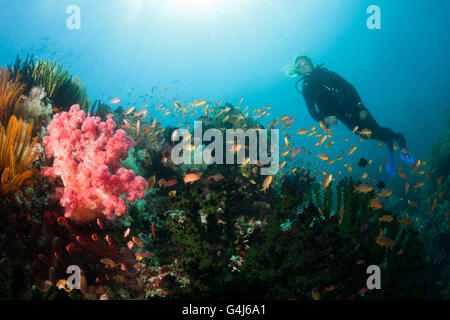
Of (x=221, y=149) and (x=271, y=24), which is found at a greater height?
(x=271, y=24)

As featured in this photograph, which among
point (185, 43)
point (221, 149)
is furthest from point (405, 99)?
point (221, 149)

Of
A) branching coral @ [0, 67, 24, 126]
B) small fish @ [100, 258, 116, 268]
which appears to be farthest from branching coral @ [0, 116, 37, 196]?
branching coral @ [0, 67, 24, 126]

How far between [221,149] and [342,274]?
4.33 metres

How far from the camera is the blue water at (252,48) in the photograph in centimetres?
5875

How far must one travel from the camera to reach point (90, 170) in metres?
3.16

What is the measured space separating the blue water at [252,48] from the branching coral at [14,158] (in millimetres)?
55247

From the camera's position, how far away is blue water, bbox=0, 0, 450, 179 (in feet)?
193

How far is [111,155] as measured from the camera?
3324 mm

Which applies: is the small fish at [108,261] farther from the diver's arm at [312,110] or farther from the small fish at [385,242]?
the diver's arm at [312,110]

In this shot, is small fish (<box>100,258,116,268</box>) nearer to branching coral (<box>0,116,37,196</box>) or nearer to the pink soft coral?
the pink soft coral

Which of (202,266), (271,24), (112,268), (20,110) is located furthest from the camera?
(271,24)

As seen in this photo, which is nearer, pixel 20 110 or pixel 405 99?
pixel 20 110

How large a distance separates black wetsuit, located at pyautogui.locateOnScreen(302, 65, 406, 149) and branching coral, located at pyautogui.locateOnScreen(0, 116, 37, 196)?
33.5 feet

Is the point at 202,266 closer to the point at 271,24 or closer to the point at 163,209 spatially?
the point at 163,209
